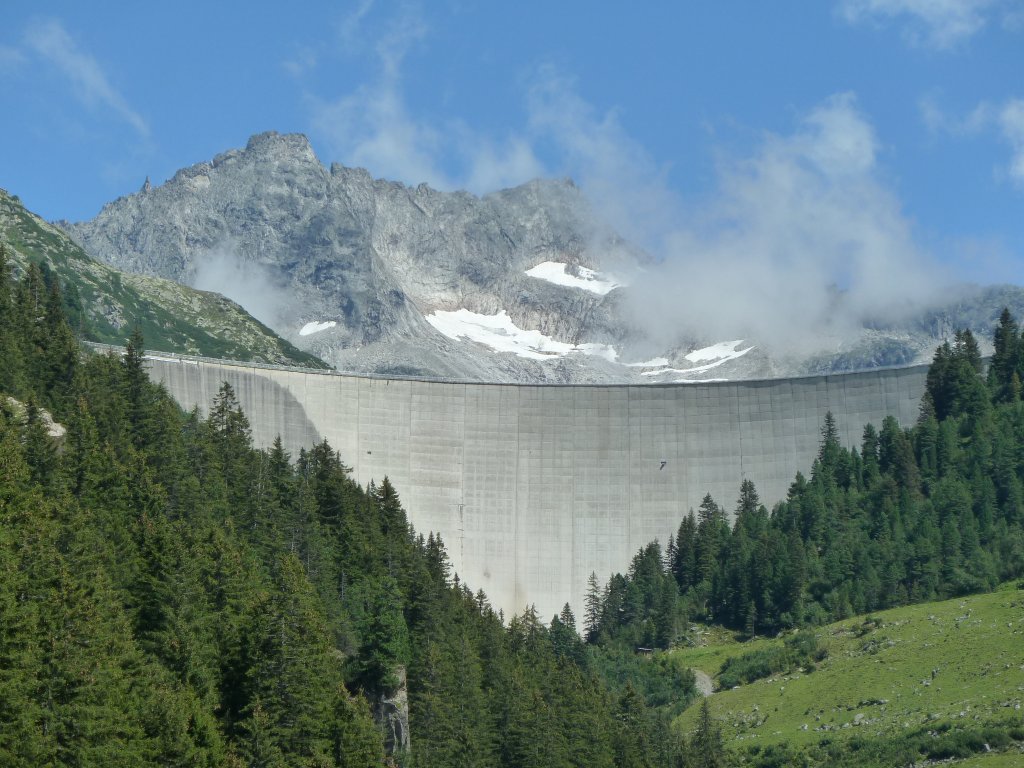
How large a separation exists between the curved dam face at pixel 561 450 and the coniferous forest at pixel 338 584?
89.9 inches

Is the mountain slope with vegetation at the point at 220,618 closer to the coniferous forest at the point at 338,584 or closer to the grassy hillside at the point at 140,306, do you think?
the coniferous forest at the point at 338,584

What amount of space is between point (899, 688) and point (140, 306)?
379ft

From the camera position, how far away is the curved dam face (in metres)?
115

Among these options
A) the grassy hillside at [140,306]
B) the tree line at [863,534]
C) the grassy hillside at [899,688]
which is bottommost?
the grassy hillside at [899,688]

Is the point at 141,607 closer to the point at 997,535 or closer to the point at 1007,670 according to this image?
the point at 1007,670

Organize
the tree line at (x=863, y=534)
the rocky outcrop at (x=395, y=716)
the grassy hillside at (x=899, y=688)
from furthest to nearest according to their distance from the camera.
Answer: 1. the tree line at (x=863, y=534)
2. the grassy hillside at (x=899, y=688)
3. the rocky outcrop at (x=395, y=716)

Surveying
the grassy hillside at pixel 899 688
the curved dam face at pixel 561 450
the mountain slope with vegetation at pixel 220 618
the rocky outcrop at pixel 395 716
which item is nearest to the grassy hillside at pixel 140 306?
the curved dam face at pixel 561 450

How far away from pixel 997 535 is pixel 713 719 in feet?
87.5

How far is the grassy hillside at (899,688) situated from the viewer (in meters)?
73.4

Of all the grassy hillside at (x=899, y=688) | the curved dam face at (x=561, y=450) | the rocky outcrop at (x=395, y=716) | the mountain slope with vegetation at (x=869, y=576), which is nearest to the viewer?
the rocky outcrop at (x=395, y=716)

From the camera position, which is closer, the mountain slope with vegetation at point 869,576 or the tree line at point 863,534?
the mountain slope with vegetation at point 869,576

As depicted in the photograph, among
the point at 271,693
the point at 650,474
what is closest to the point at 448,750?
the point at 271,693

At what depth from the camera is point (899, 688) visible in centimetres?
7956

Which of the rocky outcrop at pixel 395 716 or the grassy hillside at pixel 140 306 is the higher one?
the grassy hillside at pixel 140 306
